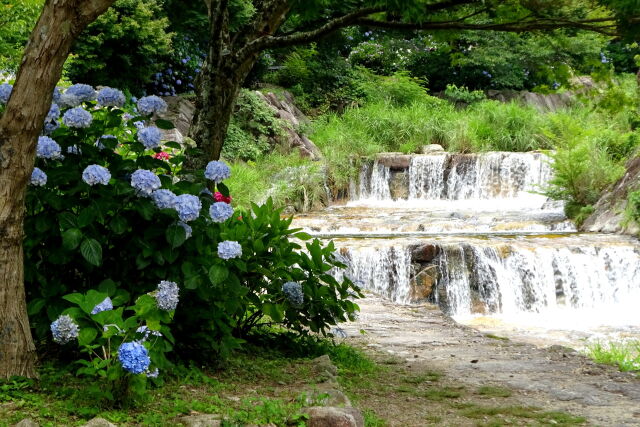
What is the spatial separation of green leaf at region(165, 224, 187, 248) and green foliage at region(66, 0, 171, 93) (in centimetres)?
1065

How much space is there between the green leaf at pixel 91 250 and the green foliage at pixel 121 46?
420 inches

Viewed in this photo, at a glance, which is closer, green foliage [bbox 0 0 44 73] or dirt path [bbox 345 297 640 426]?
dirt path [bbox 345 297 640 426]

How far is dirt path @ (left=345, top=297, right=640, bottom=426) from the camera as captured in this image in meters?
4.23

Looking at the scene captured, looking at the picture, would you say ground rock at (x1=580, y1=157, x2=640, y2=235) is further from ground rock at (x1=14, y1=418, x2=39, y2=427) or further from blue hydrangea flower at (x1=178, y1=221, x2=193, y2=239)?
ground rock at (x1=14, y1=418, x2=39, y2=427)

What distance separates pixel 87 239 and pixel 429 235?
859cm

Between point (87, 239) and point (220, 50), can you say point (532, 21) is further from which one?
point (87, 239)

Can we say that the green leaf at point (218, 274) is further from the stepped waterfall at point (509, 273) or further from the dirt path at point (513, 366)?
the stepped waterfall at point (509, 273)

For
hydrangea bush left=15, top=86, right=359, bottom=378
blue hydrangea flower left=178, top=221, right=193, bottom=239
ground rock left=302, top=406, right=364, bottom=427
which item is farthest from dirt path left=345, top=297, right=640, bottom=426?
A: blue hydrangea flower left=178, top=221, right=193, bottom=239

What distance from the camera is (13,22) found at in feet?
33.0

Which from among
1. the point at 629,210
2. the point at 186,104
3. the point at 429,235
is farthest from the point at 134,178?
the point at 186,104

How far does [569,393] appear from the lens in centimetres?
446

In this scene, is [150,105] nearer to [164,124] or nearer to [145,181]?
[164,124]

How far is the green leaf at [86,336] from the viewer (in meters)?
2.74

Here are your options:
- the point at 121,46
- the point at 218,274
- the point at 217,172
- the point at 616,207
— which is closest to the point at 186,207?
the point at 218,274
